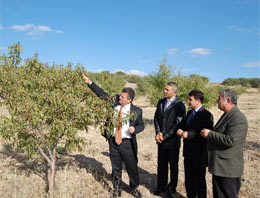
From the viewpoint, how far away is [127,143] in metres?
4.52

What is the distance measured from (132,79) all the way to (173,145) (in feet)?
241

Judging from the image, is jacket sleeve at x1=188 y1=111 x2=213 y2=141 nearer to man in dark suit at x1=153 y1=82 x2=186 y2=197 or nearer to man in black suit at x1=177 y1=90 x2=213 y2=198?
man in black suit at x1=177 y1=90 x2=213 y2=198

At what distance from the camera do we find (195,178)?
4211 mm

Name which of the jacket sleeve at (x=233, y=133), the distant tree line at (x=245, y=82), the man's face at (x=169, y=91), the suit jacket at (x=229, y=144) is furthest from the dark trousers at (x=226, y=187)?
the distant tree line at (x=245, y=82)

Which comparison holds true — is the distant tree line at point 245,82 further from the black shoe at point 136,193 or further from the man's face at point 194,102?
the black shoe at point 136,193

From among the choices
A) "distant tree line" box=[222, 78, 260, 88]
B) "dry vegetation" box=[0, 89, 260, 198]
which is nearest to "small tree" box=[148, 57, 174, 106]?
"dry vegetation" box=[0, 89, 260, 198]

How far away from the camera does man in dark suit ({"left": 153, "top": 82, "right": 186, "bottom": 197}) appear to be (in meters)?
4.55

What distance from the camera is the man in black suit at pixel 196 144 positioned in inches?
159

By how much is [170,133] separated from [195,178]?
40.3 inches

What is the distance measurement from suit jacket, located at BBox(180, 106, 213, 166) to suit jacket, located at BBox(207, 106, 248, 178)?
643mm

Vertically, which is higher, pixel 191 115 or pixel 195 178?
pixel 191 115

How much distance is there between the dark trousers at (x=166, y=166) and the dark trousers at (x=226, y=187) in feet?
4.24

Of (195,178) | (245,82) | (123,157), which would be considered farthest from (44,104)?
(245,82)

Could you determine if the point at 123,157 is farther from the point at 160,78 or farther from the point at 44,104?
the point at 160,78
